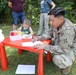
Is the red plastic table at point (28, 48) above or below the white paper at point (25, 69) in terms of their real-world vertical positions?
above

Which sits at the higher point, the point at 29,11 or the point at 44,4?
the point at 44,4

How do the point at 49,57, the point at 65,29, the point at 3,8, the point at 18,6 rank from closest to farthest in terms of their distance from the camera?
the point at 65,29 → the point at 49,57 → the point at 18,6 → the point at 3,8

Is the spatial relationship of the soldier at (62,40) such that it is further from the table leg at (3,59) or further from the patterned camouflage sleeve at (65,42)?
the table leg at (3,59)

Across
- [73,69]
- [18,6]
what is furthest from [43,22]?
[73,69]

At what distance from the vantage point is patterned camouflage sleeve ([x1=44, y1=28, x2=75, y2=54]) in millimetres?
3051

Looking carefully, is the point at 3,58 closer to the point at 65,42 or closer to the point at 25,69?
the point at 25,69

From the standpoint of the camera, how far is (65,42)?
120 inches

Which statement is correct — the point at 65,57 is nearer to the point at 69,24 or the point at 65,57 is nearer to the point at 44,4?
the point at 69,24

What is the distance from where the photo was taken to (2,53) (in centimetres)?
352

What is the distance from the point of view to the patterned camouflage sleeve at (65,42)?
3051 mm

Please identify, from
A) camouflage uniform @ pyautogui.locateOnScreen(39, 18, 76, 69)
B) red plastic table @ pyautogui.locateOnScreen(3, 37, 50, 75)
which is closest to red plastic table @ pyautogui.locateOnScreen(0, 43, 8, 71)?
red plastic table @ pyautogui.locateOnScreen(3, 37, 50, 75)

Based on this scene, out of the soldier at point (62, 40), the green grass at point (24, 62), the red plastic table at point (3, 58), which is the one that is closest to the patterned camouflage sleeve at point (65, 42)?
the soldier at point (62, 40)

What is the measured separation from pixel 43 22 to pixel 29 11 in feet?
9.92

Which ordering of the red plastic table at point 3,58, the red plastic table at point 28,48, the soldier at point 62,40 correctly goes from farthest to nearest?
the red plastic table at point 3,58 < the red plastic table at point 28,48 < the soldier at point 62,40
